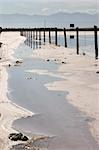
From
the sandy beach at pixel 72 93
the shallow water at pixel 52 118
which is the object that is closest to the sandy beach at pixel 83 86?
the sandy beach at pixel 72 93

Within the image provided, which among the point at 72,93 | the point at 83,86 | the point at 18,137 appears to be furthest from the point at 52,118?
the point at 83,86

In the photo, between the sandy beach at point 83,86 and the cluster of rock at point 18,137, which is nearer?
the cluster of rock at point 18,137

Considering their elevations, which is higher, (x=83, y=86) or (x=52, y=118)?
(x=83, y=86)

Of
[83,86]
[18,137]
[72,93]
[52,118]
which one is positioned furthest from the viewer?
[83,86]

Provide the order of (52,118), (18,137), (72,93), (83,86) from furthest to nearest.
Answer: (83,86), (72,93), (52,118), (18,137)

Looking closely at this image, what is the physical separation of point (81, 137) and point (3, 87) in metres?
11.4

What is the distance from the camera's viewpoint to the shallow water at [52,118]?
51.8 feet

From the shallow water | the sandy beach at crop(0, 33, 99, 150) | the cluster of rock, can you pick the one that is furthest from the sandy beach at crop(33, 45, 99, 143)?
the cluster of rock

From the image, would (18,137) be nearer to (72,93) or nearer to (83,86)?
(72,93)

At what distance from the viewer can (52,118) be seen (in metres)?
19.1

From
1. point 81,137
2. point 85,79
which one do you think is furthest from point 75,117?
point 85,79

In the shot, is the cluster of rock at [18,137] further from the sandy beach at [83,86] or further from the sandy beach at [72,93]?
the sandy beach at [83,86]

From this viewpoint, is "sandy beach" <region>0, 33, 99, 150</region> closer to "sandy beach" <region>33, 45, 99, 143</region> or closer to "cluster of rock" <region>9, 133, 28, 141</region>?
"sandy beach" <region>33, 45, 99, 143</region>

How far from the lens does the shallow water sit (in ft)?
51.8
